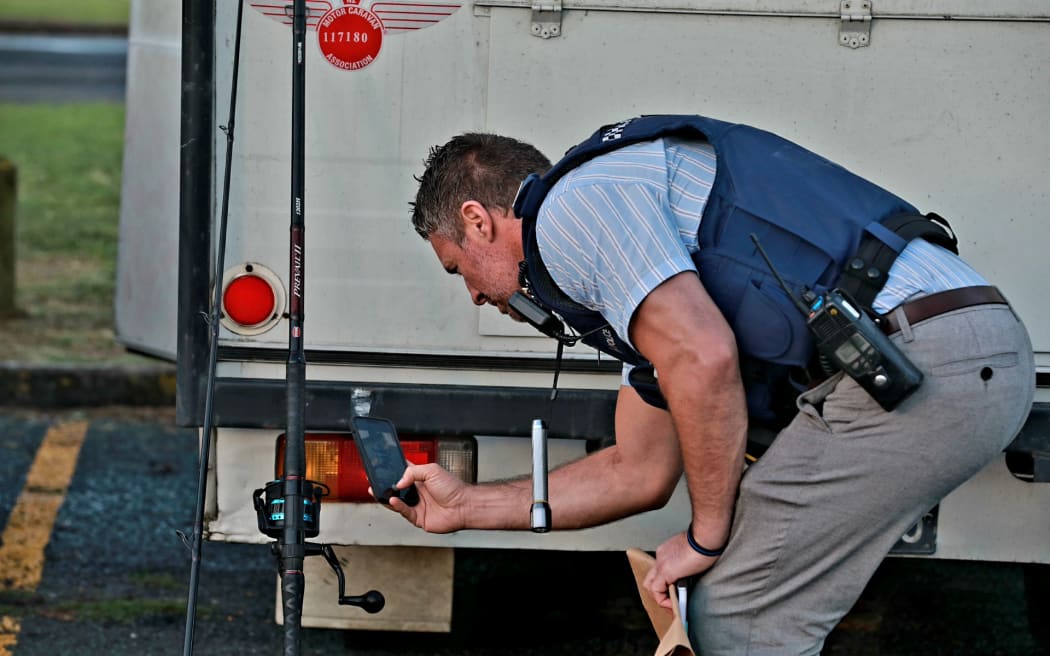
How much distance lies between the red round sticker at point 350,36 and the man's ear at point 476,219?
74 cm

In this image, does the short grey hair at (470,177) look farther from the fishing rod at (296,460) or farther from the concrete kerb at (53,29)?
the concrete kerb at (53,29)

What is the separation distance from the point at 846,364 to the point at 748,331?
0.17 m

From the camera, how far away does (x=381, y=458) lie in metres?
2.86

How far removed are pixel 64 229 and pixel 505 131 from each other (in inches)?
300

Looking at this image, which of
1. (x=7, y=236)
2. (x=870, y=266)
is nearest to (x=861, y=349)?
(x=870, y=266)

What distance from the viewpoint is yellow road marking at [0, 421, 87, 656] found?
15.5 ft

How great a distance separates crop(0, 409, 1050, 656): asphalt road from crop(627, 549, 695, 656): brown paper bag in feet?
4.64

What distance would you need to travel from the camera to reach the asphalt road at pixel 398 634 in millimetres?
4328

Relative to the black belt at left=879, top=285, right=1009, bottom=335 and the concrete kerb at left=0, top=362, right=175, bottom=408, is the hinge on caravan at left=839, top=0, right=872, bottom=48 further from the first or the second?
the concrete kerb at left=0, top=362, right=175, bottom=408

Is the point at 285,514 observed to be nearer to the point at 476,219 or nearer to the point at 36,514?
the point at 476,219

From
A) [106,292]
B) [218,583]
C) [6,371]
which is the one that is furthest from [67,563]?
[106,292]

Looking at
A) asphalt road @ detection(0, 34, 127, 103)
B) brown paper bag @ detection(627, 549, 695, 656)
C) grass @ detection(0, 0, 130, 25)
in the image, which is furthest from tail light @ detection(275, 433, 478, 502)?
grass @ detection(0, 0, 130, 25)

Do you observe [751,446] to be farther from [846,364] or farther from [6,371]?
[6,371]

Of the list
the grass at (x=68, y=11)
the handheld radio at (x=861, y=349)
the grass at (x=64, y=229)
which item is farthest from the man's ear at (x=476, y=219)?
the grass at (x=68, y=11)
